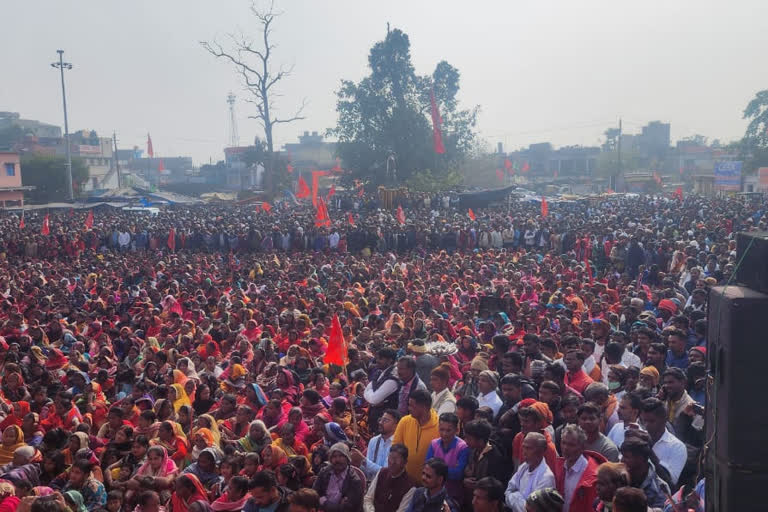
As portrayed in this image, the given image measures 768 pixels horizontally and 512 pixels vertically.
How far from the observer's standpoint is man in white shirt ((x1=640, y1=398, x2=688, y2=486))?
4184mm

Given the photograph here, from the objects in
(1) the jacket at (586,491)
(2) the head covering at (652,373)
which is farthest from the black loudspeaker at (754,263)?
(2) the head covering at (652,373)

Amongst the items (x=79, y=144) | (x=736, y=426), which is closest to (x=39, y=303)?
(x=736, y=426)

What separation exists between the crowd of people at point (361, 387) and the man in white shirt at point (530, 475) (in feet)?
0.04

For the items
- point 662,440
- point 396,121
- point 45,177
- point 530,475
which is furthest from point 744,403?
point 45,177

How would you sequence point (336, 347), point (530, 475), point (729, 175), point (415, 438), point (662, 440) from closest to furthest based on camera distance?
point (530, 475)
point (662, 440)
point (415, 438)
point (336, 347)
point (729, 175)

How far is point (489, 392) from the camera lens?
5.09 m

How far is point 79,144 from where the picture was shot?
67250mm

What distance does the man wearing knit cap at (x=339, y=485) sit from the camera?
4.28m

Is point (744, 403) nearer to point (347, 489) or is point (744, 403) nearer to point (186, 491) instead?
point (347, 489)

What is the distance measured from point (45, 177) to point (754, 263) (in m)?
50.2

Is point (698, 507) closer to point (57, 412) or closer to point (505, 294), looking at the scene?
point (57, 412)

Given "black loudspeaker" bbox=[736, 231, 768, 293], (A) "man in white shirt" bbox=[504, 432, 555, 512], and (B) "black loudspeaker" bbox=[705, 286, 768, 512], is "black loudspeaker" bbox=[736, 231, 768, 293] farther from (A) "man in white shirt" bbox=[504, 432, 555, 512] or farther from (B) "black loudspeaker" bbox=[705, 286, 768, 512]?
(A) "man in white shirt" bbox=[504, 432, 555, 512]

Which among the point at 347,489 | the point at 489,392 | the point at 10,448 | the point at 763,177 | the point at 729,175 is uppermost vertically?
the point at 729,175

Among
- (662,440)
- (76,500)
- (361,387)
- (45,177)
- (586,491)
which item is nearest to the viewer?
(586,491)
